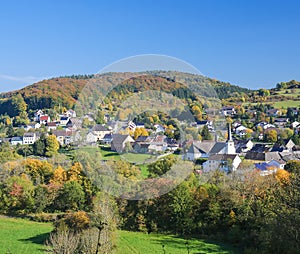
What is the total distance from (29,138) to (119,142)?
21205 mm

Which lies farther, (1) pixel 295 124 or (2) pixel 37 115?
(2) pixel 37 115

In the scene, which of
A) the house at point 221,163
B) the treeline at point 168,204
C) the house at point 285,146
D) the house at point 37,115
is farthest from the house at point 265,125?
the treeline at point 168,204

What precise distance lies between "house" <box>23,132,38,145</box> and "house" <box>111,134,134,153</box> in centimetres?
1881

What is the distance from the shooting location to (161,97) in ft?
35.3

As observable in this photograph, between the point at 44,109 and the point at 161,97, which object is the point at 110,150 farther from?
the point at 44,109

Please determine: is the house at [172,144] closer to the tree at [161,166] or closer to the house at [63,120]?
the tree at [161,166]

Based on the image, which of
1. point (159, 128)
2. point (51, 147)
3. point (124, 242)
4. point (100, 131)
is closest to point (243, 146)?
point (51, 147)

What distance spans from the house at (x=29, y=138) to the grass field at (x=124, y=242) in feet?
66.2

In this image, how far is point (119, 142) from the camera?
15.3 m

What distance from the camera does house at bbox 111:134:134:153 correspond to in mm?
14256

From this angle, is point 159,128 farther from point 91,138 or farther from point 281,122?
point 281,122

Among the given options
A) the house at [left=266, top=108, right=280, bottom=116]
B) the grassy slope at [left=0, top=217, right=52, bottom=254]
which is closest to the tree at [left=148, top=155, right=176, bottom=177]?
the grassy slope at [left=0, top=217, right=52, bottom=254]

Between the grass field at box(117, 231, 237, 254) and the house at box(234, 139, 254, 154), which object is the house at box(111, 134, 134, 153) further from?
the house at box(234, 139, 254, 154)

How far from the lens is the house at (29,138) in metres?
33.9
